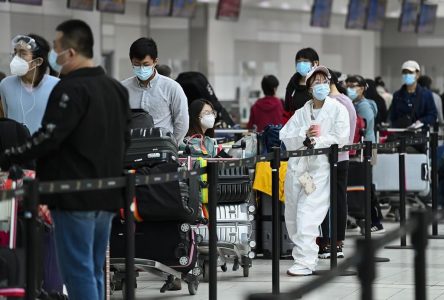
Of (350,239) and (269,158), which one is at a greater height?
(269,158)

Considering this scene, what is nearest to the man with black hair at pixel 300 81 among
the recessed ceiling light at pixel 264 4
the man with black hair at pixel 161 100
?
the man with black hair at pixel 161 100

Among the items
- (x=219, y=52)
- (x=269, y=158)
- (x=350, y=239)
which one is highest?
(x=219, y=52)

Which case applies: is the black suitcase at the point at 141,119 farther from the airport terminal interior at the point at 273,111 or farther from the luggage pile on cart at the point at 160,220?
the airport terminal interior at the point at 273,111

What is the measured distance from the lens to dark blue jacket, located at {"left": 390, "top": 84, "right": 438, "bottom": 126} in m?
15.0

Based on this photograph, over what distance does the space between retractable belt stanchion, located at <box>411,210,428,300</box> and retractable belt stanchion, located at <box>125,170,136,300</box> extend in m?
1.81

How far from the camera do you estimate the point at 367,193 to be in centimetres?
1029

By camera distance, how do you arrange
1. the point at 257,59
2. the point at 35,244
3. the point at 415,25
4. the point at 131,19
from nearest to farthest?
the point at 35,244 < the point at 131,19 < the point at 257,59 < the point at 415,25

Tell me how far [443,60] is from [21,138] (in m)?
33.2

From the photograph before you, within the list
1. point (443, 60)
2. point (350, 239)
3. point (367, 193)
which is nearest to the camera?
point (367, 193)

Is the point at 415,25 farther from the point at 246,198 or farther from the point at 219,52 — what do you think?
the point at 246,198

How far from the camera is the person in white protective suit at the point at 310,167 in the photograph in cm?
947

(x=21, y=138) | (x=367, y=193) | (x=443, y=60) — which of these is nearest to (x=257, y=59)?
(x=443, y=60)

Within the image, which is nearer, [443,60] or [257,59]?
[257,59]

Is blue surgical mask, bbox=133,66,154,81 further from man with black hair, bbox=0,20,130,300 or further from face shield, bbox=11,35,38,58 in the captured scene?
man with black hair, bbox=0,20,130,300
